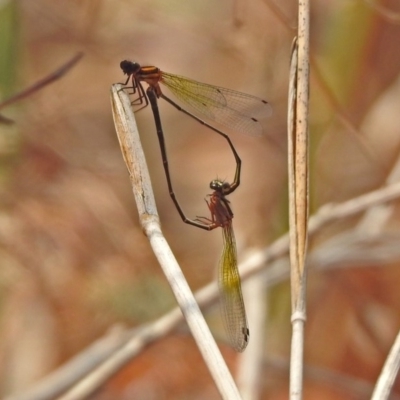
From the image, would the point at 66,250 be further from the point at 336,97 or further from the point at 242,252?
the point at 336,97

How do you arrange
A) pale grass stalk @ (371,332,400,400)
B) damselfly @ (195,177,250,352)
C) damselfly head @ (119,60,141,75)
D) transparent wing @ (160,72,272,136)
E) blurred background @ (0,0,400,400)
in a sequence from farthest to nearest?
blurred background @ (0,0,400,400) → transparent wing @ (160,72,272,136) → damselfly head @ (119,60,141,75) → damselfly @ (195,177,250,352) → pale grass stalk @ (371,332,400,400)

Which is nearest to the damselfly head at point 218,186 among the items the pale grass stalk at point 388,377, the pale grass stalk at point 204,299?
the pale grass stalk at point 204,299

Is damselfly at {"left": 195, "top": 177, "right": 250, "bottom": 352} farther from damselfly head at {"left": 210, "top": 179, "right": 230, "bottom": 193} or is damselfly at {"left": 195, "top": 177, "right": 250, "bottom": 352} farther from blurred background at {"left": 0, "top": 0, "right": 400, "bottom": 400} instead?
blurred background at {"left": 0, "top": 0, "right": 400, "bottom": 400}

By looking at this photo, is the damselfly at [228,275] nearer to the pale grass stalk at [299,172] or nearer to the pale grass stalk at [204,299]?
the pale grass stalk at [204,299]

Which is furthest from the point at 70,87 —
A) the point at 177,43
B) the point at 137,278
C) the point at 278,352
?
the point at 278,352

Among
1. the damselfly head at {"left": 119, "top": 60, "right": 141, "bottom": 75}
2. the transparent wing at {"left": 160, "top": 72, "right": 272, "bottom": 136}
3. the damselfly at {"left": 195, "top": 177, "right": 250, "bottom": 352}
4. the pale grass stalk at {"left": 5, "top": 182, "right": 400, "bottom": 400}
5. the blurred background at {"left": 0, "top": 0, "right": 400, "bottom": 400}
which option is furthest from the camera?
the blurred background at {"left": 0, "top": 0, "right": 400, "bottom": 400}

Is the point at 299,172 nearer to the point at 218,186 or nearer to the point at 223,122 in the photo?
the point at 218,186

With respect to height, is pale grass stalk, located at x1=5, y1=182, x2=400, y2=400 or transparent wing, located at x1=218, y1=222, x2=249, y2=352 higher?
pale grass stalk, located at x1=5, y1=182, x2=400, y2=400

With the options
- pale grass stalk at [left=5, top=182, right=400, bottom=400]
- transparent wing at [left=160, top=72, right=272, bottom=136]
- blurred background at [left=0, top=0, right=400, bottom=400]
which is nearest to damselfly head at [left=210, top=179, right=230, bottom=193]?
pale grass stalk at [left=5, top=182, right=400, bottom=400]
